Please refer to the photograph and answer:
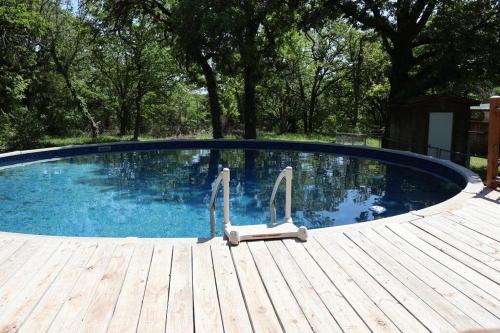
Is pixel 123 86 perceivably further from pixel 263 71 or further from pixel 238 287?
pixel 238 287

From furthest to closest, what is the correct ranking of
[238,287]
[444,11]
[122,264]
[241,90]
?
[241,90] → [444,11] → [122,264] → [238,287]

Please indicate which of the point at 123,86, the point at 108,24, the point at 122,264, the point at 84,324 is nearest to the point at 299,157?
the point at 108,24

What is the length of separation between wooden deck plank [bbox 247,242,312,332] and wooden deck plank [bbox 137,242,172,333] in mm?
747

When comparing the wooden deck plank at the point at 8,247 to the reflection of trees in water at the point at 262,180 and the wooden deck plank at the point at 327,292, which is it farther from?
the reflection of trees in water at the point at 262,180

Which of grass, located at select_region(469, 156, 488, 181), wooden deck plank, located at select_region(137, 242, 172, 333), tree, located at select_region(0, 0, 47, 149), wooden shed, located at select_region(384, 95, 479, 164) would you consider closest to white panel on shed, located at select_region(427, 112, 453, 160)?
wooden shed, located at select_region(384, 95, 479, 164)

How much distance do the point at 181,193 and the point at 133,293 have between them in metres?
6.18

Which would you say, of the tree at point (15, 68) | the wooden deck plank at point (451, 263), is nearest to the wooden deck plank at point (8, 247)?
the wooden deck plank at point (451, 263)

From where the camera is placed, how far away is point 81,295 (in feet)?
9.41

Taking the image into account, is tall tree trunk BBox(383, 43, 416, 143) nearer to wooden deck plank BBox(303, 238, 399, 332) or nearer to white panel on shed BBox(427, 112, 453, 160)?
white panel on shed BBox(427, 112, 453, 160)

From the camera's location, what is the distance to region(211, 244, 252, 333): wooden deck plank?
2.54 m

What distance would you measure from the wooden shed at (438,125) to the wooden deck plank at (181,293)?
986 cm

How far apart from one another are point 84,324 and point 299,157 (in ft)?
39.2

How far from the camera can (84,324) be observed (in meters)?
2.50

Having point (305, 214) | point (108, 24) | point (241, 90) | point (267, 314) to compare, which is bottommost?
point (305, 214)
